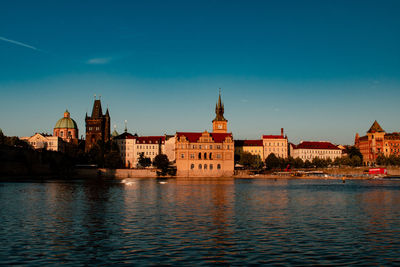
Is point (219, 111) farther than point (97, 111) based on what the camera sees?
No

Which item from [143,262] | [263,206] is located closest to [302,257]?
[143,262]

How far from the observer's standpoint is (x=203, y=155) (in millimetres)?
144750

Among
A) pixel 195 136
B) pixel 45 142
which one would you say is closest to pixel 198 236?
pixel 195 136

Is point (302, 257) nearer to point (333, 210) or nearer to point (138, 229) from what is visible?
point (138, 229)

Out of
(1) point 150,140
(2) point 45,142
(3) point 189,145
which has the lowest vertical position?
(3) point 189,145

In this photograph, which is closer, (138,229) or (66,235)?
(66,235)

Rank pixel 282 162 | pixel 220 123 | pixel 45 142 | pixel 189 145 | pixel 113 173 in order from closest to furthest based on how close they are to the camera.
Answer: pixel 113 173 < pixel 189 145 < pixel 282 162 < pixel 45 142 < pixel 220 123

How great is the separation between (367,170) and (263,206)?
452 ft

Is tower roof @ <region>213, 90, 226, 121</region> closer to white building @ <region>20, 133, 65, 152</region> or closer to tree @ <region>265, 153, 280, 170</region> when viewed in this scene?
tree @ <region>265, 153, 280, 170</region>

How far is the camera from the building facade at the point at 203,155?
470 feet

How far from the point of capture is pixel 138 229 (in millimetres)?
28484

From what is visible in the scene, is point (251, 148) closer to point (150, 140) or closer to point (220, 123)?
point (220, 123)

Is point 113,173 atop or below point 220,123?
below

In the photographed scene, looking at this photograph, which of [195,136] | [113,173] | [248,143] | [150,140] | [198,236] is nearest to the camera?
[198,236]
